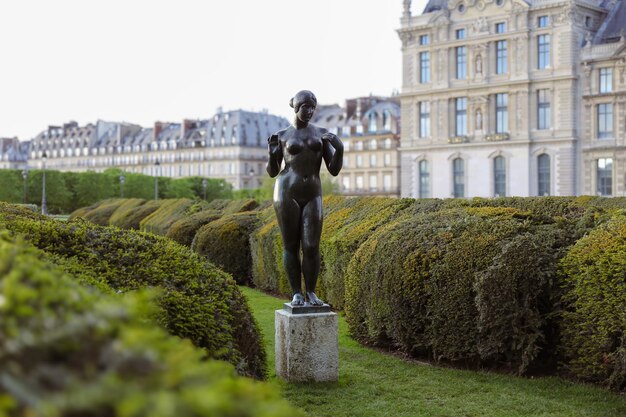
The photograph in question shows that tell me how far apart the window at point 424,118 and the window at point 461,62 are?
3394 millimetres

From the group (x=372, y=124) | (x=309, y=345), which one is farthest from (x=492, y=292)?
(x=372, y=124)

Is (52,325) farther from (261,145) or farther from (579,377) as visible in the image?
(261,145)

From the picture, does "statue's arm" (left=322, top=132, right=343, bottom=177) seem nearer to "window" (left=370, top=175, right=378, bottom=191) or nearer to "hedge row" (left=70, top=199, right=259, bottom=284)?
"hedge row" (left=70, top=199, right=259, bottom=284)

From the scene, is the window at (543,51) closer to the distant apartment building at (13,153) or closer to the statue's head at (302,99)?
the statue's head at (302,99)

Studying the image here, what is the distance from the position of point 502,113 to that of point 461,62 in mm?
5127

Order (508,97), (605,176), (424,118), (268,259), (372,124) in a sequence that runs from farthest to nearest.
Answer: (372,124)
(424,118)
(508,97)
(605,176)
(268,259)

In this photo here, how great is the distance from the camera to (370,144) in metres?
88.6

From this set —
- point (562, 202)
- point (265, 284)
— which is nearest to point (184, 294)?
point (562, 202)

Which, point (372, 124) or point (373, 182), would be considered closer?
point (373, 182)

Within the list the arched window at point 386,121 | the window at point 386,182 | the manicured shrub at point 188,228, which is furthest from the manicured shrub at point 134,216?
the arched window at point 386,121

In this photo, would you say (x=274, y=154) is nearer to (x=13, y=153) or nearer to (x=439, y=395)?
(x=439, y=395)

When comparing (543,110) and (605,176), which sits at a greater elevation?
(543,110)

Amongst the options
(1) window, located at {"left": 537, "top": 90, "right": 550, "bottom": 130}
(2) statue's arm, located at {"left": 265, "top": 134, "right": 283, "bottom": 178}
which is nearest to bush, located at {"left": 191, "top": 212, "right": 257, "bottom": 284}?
(2) statue's arm, located at {"left": 265, "top": 134, "right": 283, "bottom": 178}

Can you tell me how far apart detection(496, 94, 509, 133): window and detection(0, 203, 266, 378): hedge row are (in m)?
53.5
